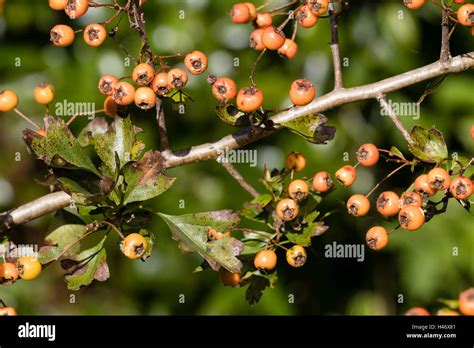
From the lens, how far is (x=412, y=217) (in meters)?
1.51

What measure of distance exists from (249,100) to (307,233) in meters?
0.33

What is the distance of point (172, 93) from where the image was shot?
5.16 ft

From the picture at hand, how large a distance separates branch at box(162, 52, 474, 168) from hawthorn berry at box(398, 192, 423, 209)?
8.6 inches

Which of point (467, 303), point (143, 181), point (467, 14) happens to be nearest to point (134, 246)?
point (143, 181)

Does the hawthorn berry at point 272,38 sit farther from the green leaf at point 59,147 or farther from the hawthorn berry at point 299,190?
the green leaf at point 59,147

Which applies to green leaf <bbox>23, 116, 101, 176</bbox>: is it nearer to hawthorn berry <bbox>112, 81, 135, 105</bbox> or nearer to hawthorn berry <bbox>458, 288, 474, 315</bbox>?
hawthorn berry <bbox>112, 81, 135, 105</bbox>

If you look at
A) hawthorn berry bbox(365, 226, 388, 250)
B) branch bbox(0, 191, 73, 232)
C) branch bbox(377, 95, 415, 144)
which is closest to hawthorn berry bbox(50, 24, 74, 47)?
branch bbox(0, 191, 73, 232)

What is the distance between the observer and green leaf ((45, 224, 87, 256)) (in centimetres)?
165

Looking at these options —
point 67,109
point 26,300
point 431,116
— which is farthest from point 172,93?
point 26,300

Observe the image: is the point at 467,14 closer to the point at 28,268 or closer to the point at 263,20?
the point at 263,20

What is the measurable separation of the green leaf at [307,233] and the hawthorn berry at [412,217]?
0.57ft

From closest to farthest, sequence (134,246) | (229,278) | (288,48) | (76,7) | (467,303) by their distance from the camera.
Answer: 1. (467,303)
2. (134,246)
3. (76,7)
4. (229,278)
5. (288,48)
